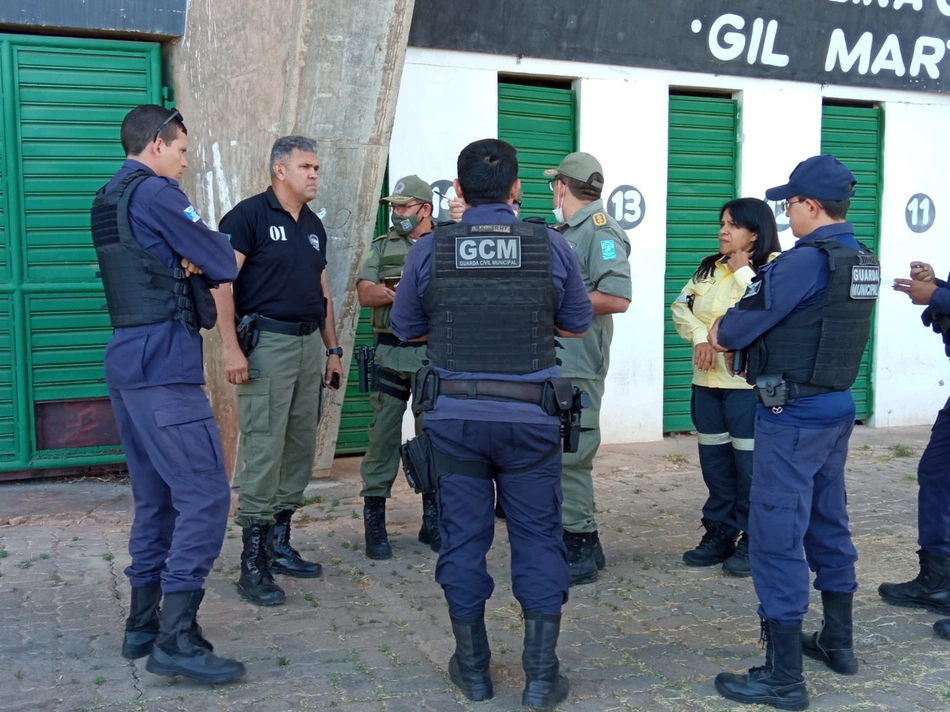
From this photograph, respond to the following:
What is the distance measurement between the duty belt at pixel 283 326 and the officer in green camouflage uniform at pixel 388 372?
679mm

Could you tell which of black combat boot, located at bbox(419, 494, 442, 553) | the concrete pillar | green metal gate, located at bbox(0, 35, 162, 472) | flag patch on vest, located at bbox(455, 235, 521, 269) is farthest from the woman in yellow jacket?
green metal gate, located at bbox(0, 35, 162, 472)

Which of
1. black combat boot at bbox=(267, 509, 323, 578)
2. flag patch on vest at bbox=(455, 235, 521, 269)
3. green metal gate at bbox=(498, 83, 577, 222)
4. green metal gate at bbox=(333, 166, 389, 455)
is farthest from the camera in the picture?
green metal gate at bbox=(498, 83, 577, 222)

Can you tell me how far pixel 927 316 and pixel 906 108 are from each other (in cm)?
557

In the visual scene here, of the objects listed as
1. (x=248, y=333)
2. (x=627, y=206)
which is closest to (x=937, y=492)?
(x=248, y=333)

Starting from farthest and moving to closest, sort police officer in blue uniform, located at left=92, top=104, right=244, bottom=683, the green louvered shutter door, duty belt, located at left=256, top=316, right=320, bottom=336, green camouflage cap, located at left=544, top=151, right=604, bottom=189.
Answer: the green louvered shutter door → green camouflage cap, located at left=544, top=151, right=604, bottom=189 → duty belt, located at left=256, top=316, right=320, bottom=336 → police officer in blue uniform, located at left=92, top=104, right=244, bottom=683

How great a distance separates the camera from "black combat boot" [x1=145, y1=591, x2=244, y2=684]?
3.88 m

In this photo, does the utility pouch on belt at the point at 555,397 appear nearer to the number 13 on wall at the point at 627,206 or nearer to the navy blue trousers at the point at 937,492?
the navy blue trousers at the point at 937,492

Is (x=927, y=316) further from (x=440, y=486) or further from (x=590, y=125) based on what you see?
(x=590, y=125)

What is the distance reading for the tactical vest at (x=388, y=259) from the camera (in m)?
5.76

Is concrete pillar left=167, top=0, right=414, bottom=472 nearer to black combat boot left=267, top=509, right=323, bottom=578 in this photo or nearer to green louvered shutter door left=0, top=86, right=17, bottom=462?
green louvered shutter door left=0, top=86, right=17, bottom=462

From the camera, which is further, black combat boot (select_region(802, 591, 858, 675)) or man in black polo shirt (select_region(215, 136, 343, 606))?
man in black polo shirt (select_region(215, 136, 343, 606))

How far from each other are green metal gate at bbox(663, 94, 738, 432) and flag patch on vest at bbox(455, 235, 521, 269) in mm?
5235

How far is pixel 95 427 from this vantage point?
22.9 ft

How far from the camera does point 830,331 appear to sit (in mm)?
3896
